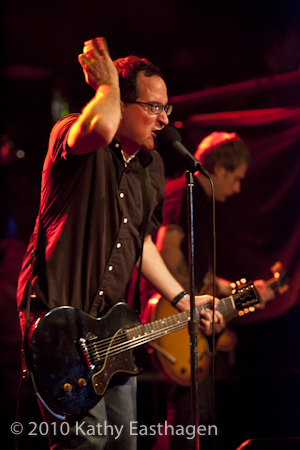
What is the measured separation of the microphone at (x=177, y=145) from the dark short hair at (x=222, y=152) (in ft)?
4.69

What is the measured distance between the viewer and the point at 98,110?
1.45m

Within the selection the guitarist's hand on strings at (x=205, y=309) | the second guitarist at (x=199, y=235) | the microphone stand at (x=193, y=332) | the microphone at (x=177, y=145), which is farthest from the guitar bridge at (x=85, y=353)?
the second guitarist at (x=199, y=235)

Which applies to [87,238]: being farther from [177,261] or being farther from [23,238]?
[23,238]

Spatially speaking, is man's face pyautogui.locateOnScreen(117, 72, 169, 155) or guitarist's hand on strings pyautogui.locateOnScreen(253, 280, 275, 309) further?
guitarist's hand on strings pyautogui.locateOnScreen(253, 280, 275, 309)

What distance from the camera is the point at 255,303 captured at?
2467mm

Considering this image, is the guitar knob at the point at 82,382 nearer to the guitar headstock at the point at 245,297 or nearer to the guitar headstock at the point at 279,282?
the guitar headstock at the point at 245,297

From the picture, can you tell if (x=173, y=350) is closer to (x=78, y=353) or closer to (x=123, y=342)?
(x=123, y=342)

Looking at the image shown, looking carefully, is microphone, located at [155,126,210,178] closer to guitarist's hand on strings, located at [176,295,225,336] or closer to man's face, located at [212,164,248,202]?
guitarist's hand on strings, located at [176,295,225,336]

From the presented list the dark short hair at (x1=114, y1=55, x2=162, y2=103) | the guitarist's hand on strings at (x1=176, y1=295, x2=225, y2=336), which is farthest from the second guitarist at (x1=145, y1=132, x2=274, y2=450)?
the dark short hair at (x1=114, y1=55, x2=162, y2=103)

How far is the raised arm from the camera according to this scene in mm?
1428

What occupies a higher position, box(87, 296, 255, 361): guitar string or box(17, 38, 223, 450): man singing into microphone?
box(17, 38, 223, 450): man singing into microphone

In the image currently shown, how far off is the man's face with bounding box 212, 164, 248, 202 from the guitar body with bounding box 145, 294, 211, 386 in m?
0.99

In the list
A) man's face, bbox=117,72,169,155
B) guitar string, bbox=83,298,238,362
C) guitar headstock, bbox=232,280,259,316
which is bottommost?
guitar string, bbox=83,298,238,362

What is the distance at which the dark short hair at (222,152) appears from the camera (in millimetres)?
3182
